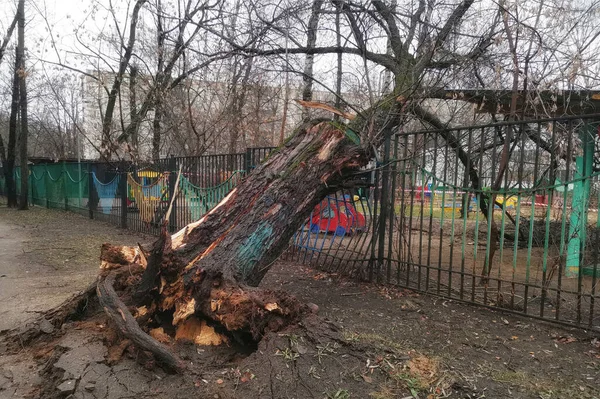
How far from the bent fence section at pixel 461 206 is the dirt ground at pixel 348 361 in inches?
17.8

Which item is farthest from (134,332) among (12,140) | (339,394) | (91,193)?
(12,140)

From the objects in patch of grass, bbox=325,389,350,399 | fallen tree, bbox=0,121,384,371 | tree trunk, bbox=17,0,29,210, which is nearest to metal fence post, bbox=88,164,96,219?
tree trunk, bbox=17,0,29,210

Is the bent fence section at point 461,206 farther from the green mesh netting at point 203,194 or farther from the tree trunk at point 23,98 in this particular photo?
the tree trunk at point 23,98

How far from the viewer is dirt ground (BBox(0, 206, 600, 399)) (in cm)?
272

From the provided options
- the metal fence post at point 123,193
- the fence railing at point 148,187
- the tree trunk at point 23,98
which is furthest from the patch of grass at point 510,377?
the tree trunk at point 23,98

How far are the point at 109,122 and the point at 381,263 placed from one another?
11857 millimetres

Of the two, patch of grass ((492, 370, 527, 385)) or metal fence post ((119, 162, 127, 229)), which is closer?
patch of grass ((492, 370, 527, 385))

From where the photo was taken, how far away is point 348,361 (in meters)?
2.96

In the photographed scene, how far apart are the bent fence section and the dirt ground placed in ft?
1.48

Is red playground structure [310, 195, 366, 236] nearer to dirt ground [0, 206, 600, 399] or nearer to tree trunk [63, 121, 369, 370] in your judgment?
tree trunk [63, 121, 369, 370]

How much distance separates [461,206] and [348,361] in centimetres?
616

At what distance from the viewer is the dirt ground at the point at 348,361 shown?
2719 mm

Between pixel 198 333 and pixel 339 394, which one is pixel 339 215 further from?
pixel 339 394

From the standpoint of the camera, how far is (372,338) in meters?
3.43
